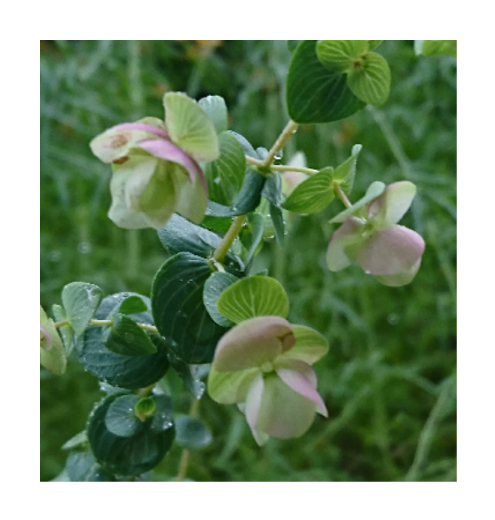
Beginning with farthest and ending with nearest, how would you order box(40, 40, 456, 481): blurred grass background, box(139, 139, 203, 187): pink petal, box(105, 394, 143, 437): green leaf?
box(40, 40, 456, 481): blurred grass background, box(105, 394, 143, 437): green leaf, box(139, 139, 203, 187): pink petal

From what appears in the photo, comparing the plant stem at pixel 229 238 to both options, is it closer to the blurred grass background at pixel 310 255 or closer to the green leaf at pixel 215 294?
the green leaf at pixel 215 294

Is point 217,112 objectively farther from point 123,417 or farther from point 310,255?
point 310,255

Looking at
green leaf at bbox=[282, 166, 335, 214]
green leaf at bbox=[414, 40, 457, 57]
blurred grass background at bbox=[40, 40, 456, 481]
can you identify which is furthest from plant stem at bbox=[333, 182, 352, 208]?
blurred grass background at bbox=[40, 40, 456, 481]

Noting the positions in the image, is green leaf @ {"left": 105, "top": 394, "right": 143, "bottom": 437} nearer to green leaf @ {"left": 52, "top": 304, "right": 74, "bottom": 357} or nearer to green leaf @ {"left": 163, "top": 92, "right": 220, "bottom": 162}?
green leaf @ {"left": 52, "top": 304, "right": 74, "bottom": 357}

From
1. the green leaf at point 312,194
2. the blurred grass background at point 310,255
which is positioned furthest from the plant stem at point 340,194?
the blurred grass background at point 310,255

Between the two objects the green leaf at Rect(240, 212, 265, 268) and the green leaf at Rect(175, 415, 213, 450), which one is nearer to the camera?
the green leaf at Rect(240, 212, 265, 268)

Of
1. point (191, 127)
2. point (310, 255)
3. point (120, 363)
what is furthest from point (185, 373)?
point (310, 255)

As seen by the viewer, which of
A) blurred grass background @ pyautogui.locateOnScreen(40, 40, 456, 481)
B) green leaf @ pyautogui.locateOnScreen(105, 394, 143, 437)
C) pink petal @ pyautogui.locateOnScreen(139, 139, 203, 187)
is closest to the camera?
pink petal @ pyautogui.locateOnScreen(139, 139, 203, 187)
